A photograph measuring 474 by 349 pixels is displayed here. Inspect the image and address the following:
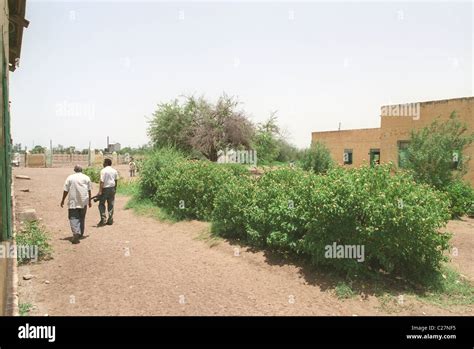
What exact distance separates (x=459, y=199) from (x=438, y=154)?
5.72 ft

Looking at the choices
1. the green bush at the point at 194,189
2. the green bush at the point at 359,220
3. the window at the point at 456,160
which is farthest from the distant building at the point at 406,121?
the green bush at the point at 359,220

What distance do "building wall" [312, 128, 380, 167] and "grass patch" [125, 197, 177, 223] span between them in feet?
63.5

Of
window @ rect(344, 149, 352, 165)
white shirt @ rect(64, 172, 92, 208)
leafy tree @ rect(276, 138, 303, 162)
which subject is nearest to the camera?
white shirt @ rect(64, 172, 92, 208)

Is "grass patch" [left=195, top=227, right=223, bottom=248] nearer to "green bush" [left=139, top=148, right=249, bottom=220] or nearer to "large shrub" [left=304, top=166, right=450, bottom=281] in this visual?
"green bush" [left=139, top=148, right=249, bottom=220]

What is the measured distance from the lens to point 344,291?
5398 mm

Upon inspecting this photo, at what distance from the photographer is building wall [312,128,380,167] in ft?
96.6

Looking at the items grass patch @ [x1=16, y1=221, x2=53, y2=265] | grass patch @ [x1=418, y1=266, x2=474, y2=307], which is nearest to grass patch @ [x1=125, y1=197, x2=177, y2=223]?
grass patch @ [x1=16, y1=221, x2=53, y2=265]

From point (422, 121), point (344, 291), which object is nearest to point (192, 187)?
point (344, 291)

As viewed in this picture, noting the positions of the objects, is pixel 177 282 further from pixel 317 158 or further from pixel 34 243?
pixel 317 158

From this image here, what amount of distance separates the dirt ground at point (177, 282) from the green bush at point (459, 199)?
4.69m

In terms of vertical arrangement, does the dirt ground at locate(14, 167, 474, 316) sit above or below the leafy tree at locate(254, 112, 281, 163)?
below

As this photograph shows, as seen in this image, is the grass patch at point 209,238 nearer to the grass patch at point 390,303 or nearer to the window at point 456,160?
the grass patch at point 390,303

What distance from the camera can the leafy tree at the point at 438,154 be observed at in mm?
13203
